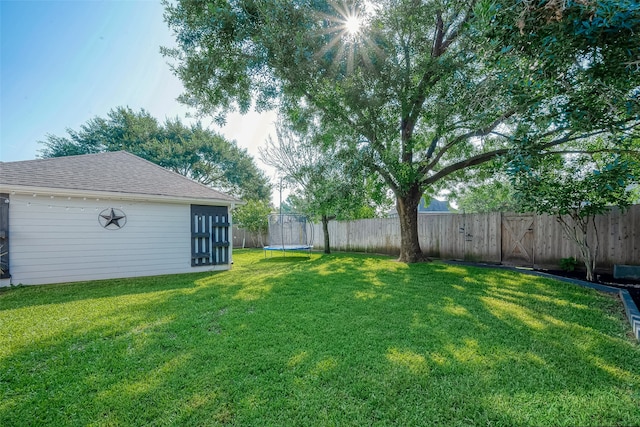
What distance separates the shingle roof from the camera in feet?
18.0

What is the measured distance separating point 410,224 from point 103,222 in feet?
26.2

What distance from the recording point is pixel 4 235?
16.4 ft

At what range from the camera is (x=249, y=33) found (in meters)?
5.48

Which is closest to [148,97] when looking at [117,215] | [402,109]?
[117,215]

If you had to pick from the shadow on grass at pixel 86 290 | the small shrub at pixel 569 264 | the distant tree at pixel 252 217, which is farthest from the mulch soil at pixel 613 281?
the distant tree at pixel 252 217

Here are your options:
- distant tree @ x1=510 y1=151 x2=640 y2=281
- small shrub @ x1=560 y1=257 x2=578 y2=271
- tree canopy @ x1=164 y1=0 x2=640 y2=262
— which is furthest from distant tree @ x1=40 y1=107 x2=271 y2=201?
small shrub @ x1=560 y1=257 x2=578 y2=271

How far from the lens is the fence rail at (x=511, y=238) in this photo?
5.72 m

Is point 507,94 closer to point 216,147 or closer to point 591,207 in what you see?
point 591,207

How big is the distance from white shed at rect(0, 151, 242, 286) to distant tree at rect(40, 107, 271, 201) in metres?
10.6

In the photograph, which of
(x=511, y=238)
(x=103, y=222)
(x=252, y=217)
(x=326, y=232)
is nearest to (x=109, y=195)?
(x=103, y=222)

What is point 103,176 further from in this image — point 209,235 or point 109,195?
point 209,235

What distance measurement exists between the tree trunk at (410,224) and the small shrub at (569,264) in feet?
10.4

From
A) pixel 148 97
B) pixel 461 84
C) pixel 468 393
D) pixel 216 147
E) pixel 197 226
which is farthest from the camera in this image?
pixel 216 147

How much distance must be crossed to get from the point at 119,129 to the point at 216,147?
19.8 ft
